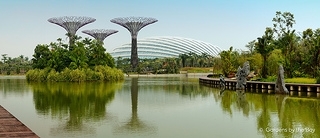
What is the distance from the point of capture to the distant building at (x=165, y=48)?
137 meters

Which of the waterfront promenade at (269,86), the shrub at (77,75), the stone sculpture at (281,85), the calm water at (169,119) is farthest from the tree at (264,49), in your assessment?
the shrub at (77,75)

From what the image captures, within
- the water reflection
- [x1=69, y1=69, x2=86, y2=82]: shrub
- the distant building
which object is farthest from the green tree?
the distant building

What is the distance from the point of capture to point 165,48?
139000mm

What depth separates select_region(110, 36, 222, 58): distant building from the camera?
137125 millimetres

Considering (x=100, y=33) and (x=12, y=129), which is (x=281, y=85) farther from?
(x=100, y=33)

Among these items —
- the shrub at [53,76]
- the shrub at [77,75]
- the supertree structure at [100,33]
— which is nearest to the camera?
the shrub at [77,75]

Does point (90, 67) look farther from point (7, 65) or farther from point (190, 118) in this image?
point (7, 65)

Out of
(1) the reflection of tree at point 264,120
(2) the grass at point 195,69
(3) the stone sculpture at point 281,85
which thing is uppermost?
(2) the grass at point 195,69

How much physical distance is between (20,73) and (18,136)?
9478 centimetres

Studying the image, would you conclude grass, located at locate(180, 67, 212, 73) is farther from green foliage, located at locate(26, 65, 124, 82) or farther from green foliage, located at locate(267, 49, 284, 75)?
green foliage, located at locate(267, 49, 284, 75)

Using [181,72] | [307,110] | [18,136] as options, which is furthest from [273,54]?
[181,72]

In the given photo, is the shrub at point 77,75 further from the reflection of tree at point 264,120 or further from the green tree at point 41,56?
the reflection of tree at point 264,120

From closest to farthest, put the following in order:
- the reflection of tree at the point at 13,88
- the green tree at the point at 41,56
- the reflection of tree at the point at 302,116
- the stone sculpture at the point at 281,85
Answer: the reflection of tree at the point at 302,116 → the stone sculpture at the point at 281,85 → the reflection of tree at the point at 13,88 → the green tree at the point at 41,56

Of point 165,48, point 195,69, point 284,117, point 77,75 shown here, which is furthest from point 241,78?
point 165,48
